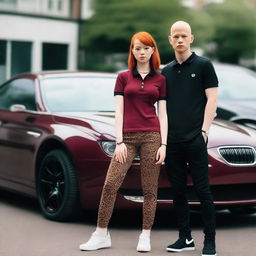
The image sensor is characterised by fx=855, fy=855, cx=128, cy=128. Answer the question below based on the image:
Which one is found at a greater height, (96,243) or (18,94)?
(18,94)

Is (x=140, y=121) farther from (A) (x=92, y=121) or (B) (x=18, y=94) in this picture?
(B) (x=18, y=94)

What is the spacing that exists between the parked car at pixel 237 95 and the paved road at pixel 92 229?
249 cm

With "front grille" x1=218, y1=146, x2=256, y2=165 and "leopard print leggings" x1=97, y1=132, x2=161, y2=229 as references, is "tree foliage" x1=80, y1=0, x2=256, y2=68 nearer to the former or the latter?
"front grille" x1=218, y1=146, x2=256, y2=165

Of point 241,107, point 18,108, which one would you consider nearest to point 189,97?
point 18,108

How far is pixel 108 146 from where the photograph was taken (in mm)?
7297

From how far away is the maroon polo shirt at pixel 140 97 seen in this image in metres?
6.32

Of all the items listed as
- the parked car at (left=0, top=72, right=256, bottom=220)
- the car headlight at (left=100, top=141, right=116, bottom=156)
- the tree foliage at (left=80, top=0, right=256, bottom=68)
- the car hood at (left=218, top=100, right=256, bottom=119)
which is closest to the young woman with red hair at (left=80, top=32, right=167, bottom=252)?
the parked car at (left=0, top=72, right=256, bottom=220)

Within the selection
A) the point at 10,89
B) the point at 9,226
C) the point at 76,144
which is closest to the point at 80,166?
the point at 76,144

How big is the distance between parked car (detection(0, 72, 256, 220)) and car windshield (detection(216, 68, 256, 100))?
10.9 ft

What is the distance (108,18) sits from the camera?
113ft

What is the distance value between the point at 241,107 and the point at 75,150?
4212 millimetres

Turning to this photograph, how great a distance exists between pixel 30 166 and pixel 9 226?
Answer: 81cm

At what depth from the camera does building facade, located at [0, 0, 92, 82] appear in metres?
32.6

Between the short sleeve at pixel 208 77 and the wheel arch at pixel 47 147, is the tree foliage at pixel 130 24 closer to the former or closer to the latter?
the wheel arch at pixel 47 147
